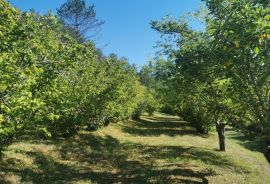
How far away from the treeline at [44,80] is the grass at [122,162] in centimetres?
173

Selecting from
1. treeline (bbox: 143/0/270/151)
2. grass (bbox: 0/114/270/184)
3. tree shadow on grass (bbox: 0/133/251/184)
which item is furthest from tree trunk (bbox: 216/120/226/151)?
treeline (bbox: 143/0/270/151)

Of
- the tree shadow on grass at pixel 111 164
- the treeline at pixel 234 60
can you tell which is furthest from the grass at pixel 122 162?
the treeline at pixel 234 60

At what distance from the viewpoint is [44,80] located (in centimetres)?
1374

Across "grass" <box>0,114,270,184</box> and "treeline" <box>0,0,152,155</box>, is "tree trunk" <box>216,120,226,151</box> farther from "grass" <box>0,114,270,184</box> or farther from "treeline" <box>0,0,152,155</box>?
"treeline" <box>0,0,152,155</box>

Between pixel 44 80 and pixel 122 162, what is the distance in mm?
10926

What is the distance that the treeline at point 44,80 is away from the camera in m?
10.4

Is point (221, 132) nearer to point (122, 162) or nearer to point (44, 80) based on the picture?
point (122, 162)

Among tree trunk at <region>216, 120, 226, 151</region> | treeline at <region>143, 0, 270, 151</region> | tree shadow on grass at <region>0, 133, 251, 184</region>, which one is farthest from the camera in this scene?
tree trunk at <region>216, 120, 226, 151</region>

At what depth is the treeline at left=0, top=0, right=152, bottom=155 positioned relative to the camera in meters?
10.4

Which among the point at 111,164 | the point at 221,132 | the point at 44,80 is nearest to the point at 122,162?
the point at 111,164

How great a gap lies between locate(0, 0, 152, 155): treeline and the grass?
5.69 ft

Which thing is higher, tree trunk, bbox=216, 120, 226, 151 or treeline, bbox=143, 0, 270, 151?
treeline, bbox=143, 0, 270, 151

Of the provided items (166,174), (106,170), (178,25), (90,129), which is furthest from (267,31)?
(90,129)

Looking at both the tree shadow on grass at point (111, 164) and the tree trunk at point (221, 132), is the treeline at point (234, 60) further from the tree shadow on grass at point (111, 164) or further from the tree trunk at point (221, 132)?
the tree trunk at point (221, 132)
